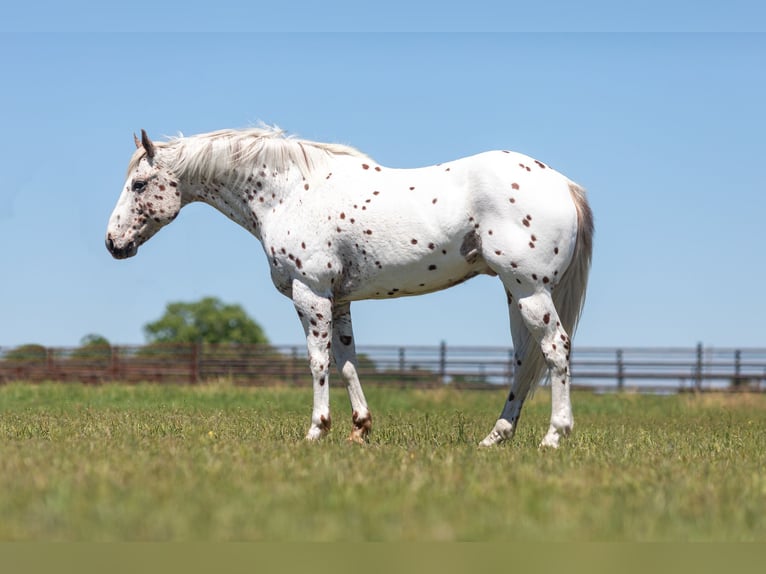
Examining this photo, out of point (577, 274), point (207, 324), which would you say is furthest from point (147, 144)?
point (207, 324)

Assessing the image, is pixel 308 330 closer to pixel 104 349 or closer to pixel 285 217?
pixel 285 217

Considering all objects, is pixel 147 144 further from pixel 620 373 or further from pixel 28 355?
pixel 28 355

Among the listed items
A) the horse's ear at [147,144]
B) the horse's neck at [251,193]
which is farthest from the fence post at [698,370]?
the horse's ear at [147,144]

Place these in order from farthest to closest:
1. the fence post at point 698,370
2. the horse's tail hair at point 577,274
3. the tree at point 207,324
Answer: the tree at point 207,324 → the fence post at point 698,370 → the horse's tail hair at point 577,274

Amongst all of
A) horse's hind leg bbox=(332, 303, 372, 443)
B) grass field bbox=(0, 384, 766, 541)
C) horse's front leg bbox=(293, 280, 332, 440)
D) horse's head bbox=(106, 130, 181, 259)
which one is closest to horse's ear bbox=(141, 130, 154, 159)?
horse's head bbox=(106, 130, 181, 259)

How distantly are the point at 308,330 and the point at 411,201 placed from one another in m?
1.44

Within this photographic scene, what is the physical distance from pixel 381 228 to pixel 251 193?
150cm

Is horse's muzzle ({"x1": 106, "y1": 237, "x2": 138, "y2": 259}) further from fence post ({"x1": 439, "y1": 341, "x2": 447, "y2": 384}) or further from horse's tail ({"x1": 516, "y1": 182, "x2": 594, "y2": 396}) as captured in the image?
fence post ({"x1": 439, "y1": 341, "x2": 447, "y2": 384})

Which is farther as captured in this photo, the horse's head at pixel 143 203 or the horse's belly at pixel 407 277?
the horse's head at pixel 143 203

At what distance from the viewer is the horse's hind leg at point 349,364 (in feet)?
26.5

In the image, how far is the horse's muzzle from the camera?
358 inches

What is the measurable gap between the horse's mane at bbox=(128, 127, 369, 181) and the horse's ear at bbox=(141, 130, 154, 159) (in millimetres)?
93

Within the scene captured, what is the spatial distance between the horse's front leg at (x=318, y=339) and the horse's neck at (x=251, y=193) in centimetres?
91

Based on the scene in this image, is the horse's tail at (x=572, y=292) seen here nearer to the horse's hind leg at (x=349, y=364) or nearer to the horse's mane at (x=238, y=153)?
the horse's hind leg at (x=349, y=364)
